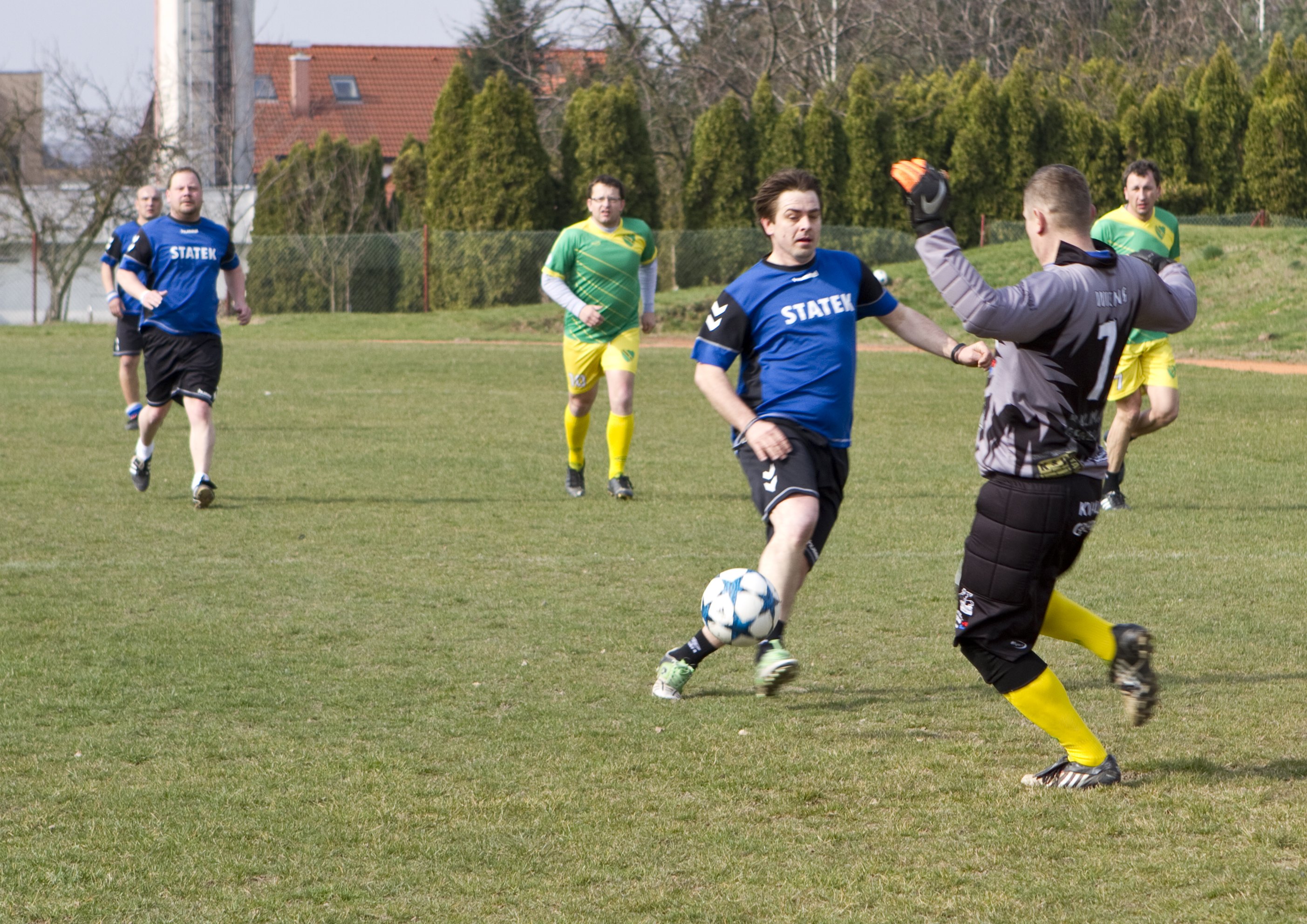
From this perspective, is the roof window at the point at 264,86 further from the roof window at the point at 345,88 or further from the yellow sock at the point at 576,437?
the yellow sock at the point at 576,437

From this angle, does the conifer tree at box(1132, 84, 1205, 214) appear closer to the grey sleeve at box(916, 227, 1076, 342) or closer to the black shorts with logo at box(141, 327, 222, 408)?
the black shorts with logo at box(141, 327, 222, 408)

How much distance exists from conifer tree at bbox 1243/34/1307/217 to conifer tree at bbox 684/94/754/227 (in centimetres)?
1169

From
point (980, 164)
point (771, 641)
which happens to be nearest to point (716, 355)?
point (771, 641)

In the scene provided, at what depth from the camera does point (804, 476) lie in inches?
203

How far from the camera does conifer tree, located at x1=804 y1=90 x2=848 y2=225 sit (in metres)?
33.7

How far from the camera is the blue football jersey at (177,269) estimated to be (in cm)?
952

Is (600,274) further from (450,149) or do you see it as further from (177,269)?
(450,149)

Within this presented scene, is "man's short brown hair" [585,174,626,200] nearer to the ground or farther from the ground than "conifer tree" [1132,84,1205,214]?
nearer to the ground

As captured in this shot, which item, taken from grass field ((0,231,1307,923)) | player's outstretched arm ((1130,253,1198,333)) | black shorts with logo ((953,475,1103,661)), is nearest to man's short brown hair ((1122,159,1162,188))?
grass field ((0,231,1307,923))

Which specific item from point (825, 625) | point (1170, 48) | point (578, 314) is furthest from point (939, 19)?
point (825, 625)

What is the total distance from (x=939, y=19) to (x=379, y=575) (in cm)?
4096

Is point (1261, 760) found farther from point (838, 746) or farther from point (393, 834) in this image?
point (393, 834)

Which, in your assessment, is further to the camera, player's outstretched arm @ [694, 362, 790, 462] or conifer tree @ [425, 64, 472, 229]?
conifer tree @ [425, 64, 472, 229]

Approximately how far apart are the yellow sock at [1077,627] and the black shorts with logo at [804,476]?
3.16 ft
